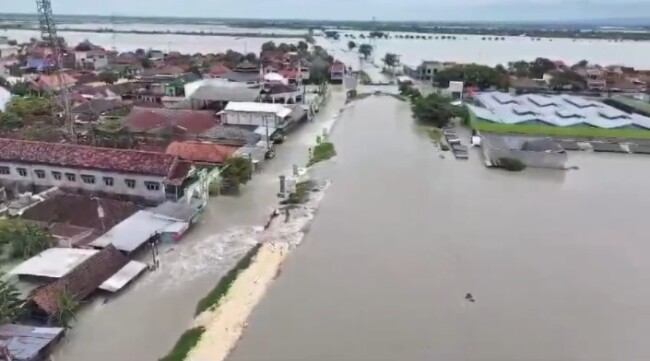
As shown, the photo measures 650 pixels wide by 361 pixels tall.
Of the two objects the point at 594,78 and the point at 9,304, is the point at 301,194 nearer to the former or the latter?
the point at 9,304

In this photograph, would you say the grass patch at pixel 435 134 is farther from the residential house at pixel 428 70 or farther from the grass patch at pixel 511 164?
the residential house at pixel 428 70

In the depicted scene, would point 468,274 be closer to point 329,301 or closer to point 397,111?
point 329,301

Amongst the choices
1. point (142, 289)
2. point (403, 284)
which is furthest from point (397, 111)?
point (142, 289)

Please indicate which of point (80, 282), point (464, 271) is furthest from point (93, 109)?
point (464, 271)

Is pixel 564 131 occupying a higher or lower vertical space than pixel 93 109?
lower

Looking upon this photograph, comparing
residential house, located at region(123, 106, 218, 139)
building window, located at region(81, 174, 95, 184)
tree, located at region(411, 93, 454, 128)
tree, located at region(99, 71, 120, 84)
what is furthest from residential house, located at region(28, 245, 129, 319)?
tree, located at region(99, 71, 120, 84)

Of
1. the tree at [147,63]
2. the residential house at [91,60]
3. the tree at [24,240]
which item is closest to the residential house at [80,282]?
the tree at [24,240]
